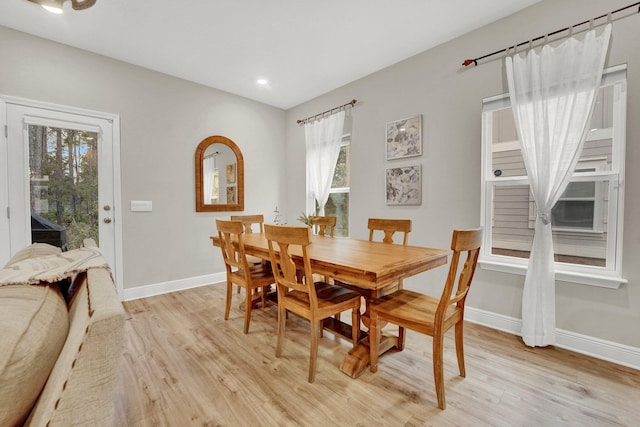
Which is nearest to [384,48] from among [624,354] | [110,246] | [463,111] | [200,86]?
[463,111]

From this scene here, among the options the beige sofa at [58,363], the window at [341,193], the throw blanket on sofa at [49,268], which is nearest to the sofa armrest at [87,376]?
the beige sofa at [58,363]

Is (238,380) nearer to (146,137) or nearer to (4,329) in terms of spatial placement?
(4,329)

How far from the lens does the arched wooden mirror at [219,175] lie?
146 inches

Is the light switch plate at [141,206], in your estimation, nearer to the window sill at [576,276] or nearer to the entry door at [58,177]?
the entry door at [58,177]

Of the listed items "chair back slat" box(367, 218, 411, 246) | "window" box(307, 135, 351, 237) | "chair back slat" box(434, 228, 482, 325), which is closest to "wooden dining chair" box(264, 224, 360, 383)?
"chair back slat" box(434, 228, 482, 325)

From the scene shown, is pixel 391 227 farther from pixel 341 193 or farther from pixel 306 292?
pixel 341 193

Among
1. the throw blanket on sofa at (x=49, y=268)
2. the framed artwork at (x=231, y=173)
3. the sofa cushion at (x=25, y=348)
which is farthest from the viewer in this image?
the framed artwork at (x=231, y=173)

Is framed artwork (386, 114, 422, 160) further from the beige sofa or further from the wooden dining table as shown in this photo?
the beige sofa

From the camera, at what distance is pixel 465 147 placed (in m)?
2.62

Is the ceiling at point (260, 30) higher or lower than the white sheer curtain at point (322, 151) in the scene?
higher

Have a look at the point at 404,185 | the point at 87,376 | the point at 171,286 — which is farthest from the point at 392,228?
the point at 171,286

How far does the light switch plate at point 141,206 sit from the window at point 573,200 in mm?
3567

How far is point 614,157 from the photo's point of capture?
1.97m

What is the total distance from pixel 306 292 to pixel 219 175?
2.67m
